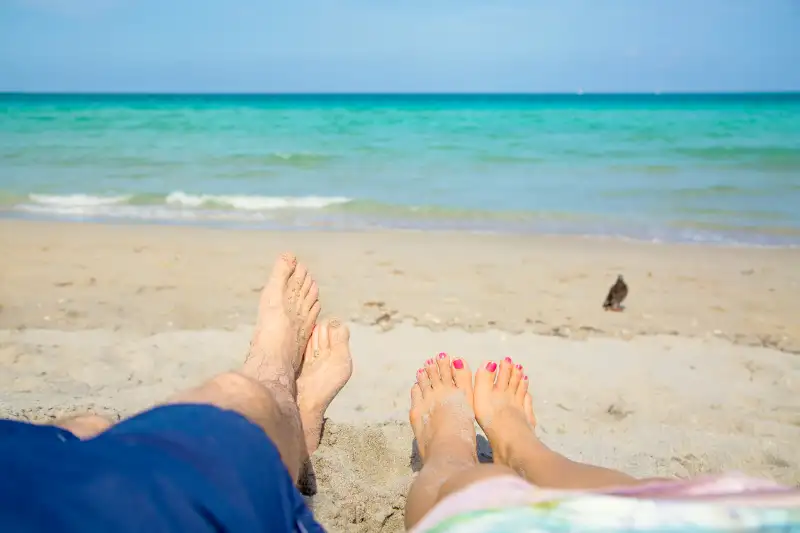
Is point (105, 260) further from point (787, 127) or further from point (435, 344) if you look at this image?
point (787, 127)

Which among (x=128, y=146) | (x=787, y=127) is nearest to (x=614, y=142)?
(x=787, y=127)

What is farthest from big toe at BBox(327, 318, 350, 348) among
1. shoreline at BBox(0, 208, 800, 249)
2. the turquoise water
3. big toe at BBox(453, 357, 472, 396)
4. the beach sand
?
the turquoise water

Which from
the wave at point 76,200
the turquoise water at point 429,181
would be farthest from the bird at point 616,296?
Result: the wave at point 76,200

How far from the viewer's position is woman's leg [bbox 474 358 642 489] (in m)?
1.30

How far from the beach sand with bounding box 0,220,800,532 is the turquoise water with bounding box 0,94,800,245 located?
1.37 m

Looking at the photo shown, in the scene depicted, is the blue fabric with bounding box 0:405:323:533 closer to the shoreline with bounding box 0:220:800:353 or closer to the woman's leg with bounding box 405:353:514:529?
the woman's leg with bounding box 405:353:514:529

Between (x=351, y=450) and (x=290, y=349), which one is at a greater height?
(x=290, y=349)

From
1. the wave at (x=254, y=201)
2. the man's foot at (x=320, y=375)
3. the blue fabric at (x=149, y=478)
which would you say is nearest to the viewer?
the blue fabric at (x=149, y=478)

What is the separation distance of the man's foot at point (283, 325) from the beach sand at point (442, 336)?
325 mm

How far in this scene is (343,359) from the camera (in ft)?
8.14

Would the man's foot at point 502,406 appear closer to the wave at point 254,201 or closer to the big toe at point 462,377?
the big toe at point 462,377

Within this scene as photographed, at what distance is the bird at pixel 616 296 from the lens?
3859 mm

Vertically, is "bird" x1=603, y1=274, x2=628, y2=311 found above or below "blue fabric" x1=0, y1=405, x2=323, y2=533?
below

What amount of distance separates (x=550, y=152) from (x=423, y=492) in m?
12.9
